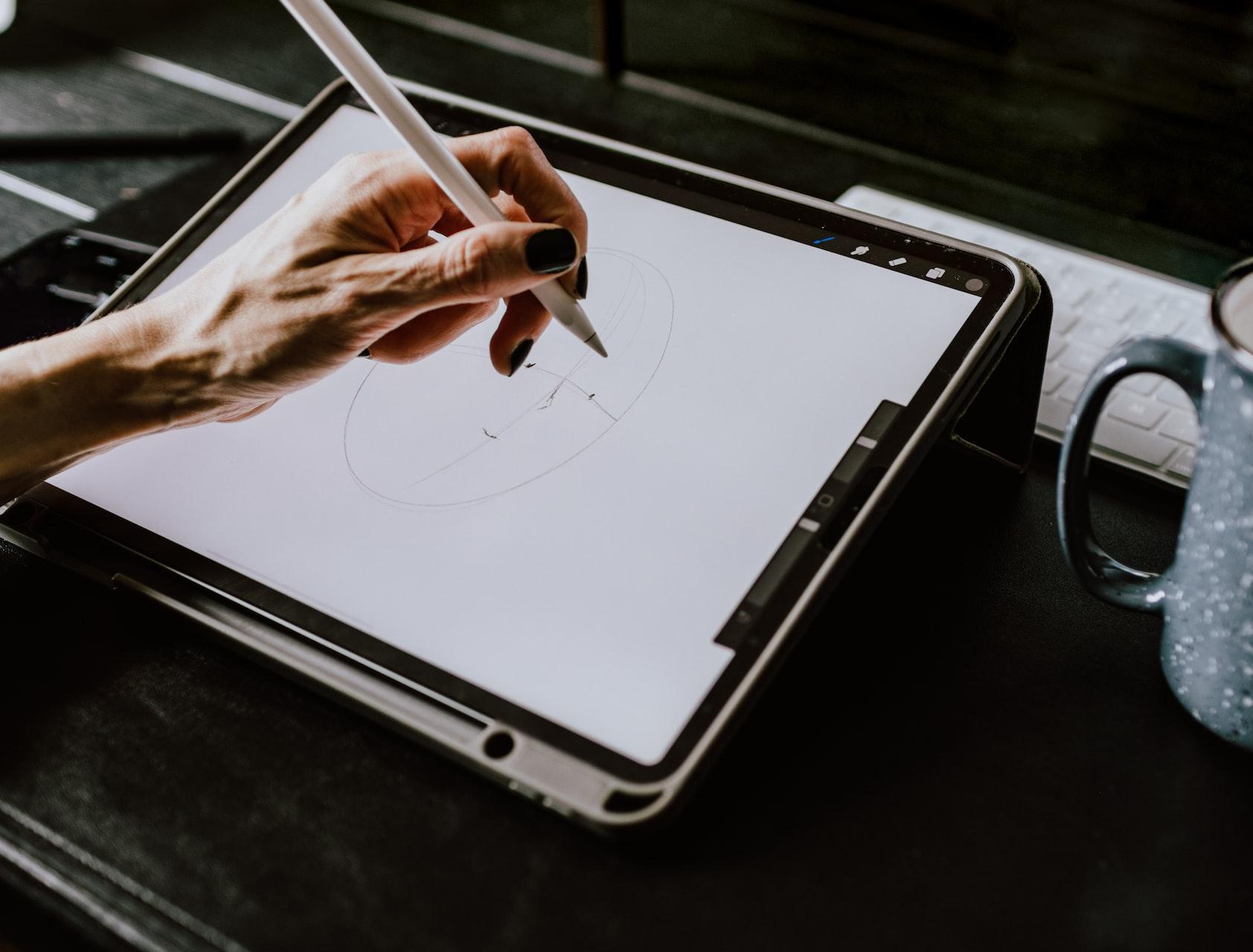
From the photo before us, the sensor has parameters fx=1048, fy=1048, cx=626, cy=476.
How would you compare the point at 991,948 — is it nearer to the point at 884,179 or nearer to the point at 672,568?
the point at 672,568

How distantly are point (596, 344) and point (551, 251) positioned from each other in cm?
6

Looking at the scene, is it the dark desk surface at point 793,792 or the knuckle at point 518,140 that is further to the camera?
the knuckle at point 518,140

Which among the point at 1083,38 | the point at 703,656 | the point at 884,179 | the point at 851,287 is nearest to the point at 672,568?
the point at 703,656

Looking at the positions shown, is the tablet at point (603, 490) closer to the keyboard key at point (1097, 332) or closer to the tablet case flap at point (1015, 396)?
the tablet case flap at point (1015, 396)

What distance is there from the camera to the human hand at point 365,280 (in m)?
0.41

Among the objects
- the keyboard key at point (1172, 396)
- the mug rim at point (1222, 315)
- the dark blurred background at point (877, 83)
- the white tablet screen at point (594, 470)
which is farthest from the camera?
the dark blurred background at point (877, 83)

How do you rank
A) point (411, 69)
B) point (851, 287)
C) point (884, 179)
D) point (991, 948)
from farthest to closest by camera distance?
point (411, 69) < point (884, 179) < point (851, 287) < point (991, 948)

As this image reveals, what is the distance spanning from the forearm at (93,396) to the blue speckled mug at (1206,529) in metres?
0.37

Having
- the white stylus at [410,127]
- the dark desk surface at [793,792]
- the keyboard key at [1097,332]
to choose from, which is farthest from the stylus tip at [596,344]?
the keyboard key at [1097,332]

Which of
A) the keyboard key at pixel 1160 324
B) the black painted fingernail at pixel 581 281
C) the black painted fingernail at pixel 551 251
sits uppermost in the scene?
the black painted fingernail at pixel 551 251

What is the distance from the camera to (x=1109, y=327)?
0.54 metres

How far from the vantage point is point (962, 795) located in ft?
1.25

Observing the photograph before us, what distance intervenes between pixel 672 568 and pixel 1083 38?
566mm

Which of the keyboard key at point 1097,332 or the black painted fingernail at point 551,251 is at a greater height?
the black painted fingernail at point 551,251
